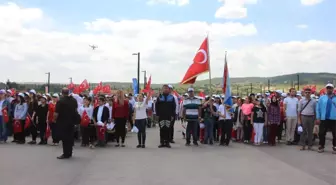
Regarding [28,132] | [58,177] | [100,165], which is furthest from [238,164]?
[28,132]

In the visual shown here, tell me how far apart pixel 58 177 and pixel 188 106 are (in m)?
7.06

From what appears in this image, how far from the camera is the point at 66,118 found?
38.3 feet

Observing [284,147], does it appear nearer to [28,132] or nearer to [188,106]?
[188,106]

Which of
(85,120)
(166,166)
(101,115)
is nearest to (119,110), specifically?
(101,115)

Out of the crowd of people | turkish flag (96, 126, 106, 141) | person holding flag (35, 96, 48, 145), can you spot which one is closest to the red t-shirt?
the crowd of people

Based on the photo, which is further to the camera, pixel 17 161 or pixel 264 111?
pixel 264 111

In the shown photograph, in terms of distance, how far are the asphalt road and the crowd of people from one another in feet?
2.31

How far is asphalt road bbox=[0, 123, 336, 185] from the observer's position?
27.8 feet

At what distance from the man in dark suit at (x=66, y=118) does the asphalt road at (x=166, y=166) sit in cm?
47

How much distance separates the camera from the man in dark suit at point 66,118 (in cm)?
1148

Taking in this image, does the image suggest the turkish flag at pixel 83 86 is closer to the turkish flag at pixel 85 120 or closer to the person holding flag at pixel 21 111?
the person holding flag at pixel 21 111

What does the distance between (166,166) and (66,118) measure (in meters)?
3.27

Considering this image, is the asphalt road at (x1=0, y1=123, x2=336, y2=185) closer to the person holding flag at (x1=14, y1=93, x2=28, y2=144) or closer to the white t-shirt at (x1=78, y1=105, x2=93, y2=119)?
the white t-shirt at (x1=78, y1=105, x2=93, y2=119)

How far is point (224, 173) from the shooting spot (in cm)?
930
